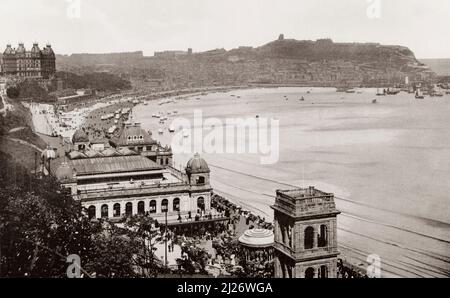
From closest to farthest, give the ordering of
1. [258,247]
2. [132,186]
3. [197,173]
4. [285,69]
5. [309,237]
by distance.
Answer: [309,237] < [258,247] < [132,186] < [197,173] < [285,69]

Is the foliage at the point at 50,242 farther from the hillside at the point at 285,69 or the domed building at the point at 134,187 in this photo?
the hillside at the point at 285,69

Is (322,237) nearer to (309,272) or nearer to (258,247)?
(309,272)

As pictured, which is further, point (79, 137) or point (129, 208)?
point (79, 137)

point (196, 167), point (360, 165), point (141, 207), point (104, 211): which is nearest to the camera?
point (104, 211)

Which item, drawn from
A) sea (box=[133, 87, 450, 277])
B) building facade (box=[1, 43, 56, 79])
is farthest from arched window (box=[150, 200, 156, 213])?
building facade (box=[1, 43, 56, 79])

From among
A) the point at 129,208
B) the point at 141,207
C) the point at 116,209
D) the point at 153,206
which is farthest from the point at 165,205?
the point at 116,209

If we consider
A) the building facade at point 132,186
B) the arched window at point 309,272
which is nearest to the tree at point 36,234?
the arched window at point 309,272

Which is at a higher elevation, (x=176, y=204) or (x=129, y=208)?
(x=129, y=208)
